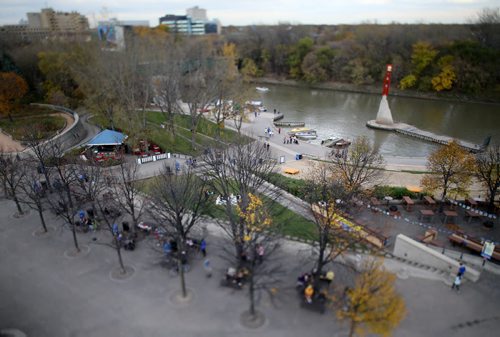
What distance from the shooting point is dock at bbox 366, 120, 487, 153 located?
127 ft

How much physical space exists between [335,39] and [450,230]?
293 ft

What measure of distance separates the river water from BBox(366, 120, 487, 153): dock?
916 millimetres

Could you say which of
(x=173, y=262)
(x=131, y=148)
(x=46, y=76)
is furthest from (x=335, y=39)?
(x=173, y=262)

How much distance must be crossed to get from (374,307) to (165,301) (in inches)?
342

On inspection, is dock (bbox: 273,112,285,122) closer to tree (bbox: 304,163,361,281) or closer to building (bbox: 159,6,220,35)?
tree (bbox: 304,163,361,281)

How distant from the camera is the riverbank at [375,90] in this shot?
63294mm

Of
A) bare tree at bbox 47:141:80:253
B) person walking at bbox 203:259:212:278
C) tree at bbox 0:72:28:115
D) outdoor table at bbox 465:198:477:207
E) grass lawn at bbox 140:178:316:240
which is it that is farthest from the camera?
tree at bbox 0:72:28:115

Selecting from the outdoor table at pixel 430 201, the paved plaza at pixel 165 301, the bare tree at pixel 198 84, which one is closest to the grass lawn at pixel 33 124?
the bare tree at pixel 198 84

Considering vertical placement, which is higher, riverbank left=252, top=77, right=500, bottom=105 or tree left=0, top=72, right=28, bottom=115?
tree left=0, top=72, right=28, bottom=115

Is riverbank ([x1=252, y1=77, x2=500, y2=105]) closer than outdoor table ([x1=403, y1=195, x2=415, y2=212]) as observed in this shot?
No

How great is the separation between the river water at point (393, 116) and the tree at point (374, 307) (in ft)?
90.8

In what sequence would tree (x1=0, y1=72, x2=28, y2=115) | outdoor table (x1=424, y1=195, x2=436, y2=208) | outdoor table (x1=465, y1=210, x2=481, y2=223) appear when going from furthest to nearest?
tree (x1=0, y1=72, x2=28, y2=115), outdoor table (x1=424, y1=195, x2=436, y2=208), outdoor table (x1=465, y1=210, x2=481, y2=223)

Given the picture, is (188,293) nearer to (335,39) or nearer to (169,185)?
(169,185)

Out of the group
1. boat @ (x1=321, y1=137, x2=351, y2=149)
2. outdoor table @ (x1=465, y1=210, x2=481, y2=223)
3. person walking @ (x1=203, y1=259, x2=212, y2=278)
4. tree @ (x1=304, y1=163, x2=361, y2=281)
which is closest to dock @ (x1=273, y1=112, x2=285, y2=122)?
boat @ (x1=321, y1=137, x2=351, y2=149)
